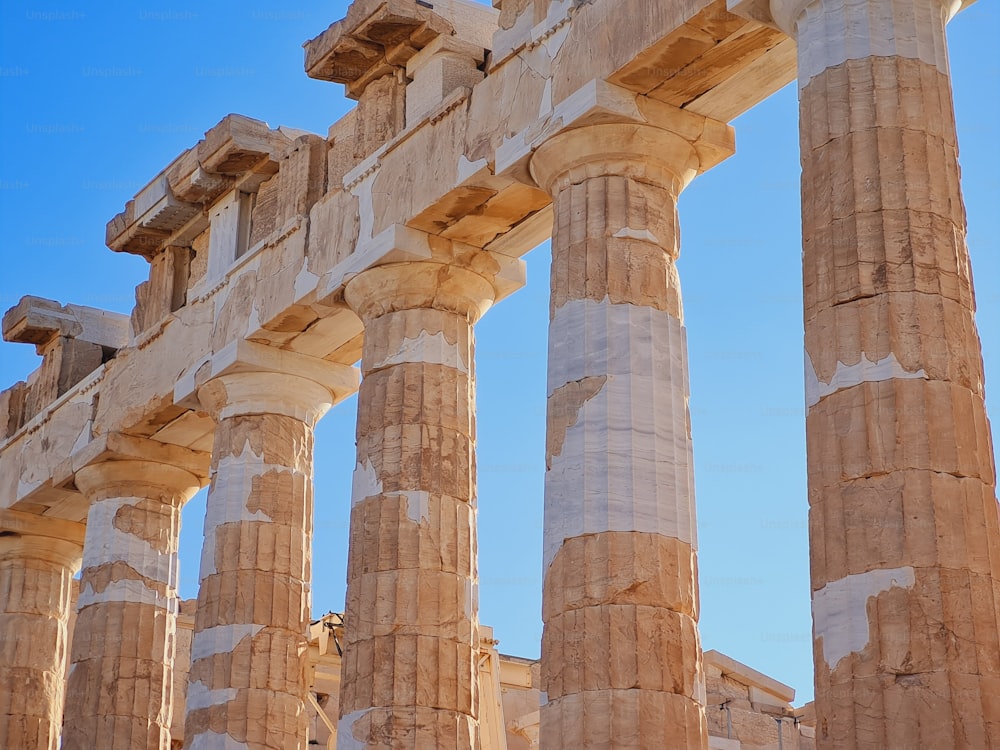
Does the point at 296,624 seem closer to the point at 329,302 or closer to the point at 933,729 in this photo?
the point at 329,302

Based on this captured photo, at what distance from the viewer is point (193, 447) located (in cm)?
2692

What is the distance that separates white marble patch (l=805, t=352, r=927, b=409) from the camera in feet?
45.6

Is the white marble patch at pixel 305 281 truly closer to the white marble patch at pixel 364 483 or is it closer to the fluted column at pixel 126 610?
the white marble patch at pixel 364 483

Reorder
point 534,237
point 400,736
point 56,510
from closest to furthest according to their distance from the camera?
point 400,736, point 534,237, point 56,510

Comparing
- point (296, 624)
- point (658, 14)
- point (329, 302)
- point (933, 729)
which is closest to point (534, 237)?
point (329, 302)

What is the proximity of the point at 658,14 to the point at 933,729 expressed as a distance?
26.9 ft

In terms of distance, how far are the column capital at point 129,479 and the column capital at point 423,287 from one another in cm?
650

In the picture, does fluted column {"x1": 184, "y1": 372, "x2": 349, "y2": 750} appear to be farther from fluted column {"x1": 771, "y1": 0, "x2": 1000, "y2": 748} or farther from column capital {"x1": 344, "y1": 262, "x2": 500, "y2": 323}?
fluted column {"x1": 771, "y1": 0, "x2": 1000, "y2": 748}

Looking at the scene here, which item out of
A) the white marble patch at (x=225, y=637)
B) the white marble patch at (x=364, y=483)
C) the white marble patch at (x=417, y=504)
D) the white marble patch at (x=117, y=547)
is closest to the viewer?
the white marble patch at (x=417, y=504)

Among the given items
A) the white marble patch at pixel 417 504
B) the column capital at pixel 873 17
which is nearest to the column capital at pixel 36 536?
the white marble patch at pixel 417 504

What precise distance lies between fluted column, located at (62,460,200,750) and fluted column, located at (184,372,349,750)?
301cm

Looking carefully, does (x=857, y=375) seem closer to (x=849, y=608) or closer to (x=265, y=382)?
(x=849, y=608)

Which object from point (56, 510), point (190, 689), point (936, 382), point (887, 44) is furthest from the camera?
point (56, 510)

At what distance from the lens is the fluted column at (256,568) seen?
Answer: 22.5m
